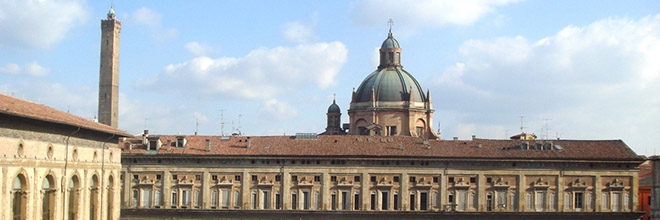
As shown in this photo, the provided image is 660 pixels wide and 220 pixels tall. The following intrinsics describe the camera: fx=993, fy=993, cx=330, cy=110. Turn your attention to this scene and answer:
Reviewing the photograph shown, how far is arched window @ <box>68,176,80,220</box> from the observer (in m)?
50.1

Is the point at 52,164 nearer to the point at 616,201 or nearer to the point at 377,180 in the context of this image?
the point at 377,180

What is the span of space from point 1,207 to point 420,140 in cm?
4397

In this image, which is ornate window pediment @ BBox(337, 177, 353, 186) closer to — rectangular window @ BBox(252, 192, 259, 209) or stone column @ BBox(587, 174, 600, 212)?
rectangular window @ BBox(252, 192, 259, 209)

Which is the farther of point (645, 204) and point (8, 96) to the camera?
point (645, 204)

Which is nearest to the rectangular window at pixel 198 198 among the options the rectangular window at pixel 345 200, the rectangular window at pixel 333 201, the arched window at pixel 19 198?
the rectangular window at pixel 333 201

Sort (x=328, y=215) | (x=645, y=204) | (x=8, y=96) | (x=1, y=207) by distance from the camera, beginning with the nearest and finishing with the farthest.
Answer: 1. (x=1, y=207)
2. (x=8, y=96)
3. (x=328, y=215)
4. (x=645, y=204)

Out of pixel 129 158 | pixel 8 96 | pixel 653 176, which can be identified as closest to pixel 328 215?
pixel 129 158

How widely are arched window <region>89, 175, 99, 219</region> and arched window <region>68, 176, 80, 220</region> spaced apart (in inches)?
119

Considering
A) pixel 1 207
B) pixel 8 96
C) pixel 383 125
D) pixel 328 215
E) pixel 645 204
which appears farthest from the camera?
pixel 383 125

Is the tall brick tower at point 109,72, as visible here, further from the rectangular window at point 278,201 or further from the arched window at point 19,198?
the arched window at point 19,198

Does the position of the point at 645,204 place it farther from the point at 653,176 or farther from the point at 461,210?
the point at 461,210

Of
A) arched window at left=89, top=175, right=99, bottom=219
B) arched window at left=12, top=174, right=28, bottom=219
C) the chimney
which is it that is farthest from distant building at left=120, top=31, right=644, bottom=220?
arched window at left=12, top=174, right=28, bottom=219

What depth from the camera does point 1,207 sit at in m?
39.5

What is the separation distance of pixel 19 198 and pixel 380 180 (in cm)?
3694
